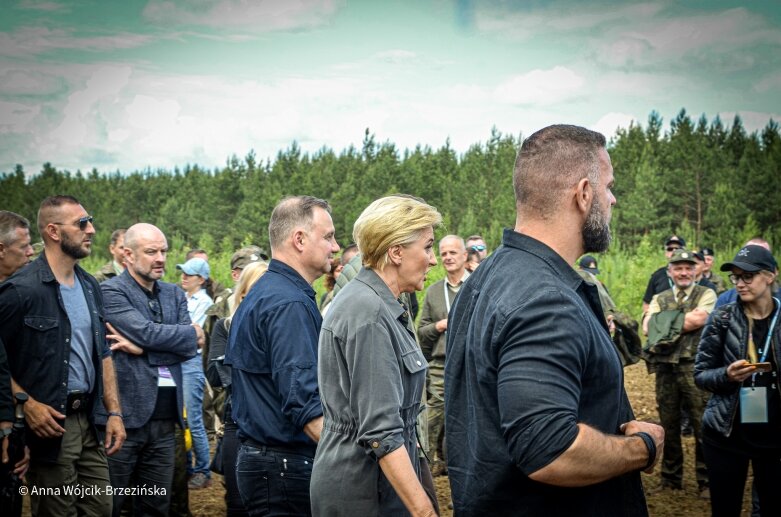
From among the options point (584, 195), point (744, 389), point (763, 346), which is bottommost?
point (744, 389)

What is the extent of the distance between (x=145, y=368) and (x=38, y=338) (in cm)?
100

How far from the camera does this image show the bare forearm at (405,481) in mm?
2650

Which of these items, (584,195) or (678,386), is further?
(678,386)

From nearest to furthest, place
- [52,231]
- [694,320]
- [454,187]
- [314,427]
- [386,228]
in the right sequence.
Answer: [386,228], [314,427], [52,231], [694,320], [454,187]

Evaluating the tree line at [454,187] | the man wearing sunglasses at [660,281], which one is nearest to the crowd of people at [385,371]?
the man wearing sunglasses at [660,281]

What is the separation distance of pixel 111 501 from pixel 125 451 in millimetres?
458

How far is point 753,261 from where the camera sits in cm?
510


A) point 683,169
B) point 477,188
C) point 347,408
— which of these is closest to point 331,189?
point 477,188

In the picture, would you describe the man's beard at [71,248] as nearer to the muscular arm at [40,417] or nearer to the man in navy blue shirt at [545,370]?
the muscular arm at [40,417]

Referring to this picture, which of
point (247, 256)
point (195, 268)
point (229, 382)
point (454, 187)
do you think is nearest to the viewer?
point (229, 382)

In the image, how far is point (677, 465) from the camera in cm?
765

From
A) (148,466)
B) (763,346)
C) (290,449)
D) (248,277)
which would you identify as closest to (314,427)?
(290,449)

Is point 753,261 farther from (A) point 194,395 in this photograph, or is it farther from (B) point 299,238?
(A) point 194,395

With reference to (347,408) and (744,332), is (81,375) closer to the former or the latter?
(347,408)
